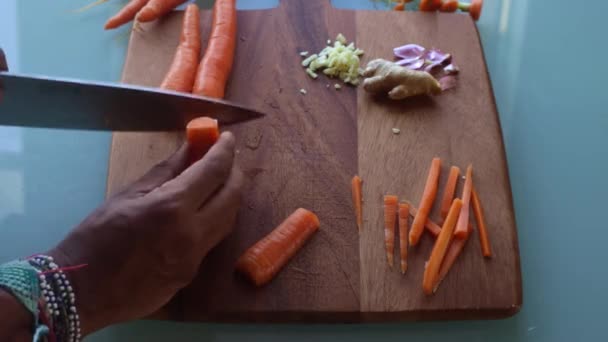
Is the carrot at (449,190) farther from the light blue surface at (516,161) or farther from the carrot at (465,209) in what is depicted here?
the light blue surface at (516,161)

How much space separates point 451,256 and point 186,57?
3.19ft

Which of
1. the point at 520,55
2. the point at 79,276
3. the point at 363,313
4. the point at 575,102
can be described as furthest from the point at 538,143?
the point at 79,276

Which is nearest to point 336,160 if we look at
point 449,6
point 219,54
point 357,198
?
point 357,198

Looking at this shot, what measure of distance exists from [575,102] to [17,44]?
185cm

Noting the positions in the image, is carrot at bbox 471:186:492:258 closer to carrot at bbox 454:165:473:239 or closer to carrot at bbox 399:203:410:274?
carrot at bbox 454:165:473:239

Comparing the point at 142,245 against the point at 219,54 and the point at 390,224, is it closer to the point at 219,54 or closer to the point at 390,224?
the point at 390,224

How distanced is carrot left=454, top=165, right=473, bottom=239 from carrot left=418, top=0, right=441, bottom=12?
0.66 meters

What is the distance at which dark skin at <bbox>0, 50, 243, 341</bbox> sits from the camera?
3.93 feet

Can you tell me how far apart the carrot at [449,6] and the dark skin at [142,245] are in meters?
1.08

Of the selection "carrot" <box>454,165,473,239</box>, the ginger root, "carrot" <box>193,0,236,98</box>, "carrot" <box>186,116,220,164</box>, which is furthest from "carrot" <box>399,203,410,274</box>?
"carrot" <box>193,0,236,98</box>

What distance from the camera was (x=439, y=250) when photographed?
147 centimetres

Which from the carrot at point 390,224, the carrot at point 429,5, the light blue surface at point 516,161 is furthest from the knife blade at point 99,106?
the carrot at point 429,5

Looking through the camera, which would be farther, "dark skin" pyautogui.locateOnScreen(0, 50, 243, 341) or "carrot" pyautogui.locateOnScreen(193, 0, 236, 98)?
"carrot" pyautogui.locateOnScreen(193, 0, 236, 98)

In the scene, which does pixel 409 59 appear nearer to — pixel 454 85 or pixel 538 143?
pixel 454 85
